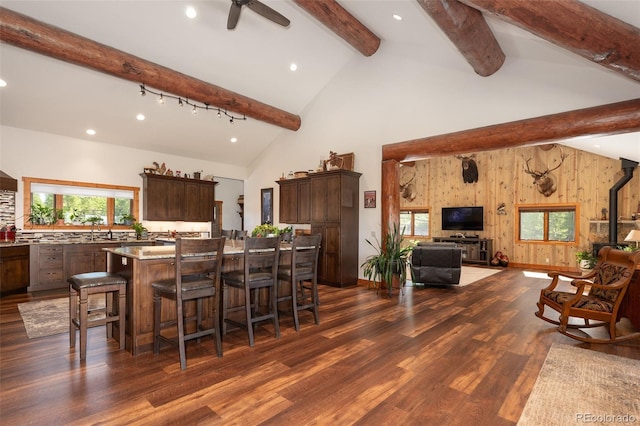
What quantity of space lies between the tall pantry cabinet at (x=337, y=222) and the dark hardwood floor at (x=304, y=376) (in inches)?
89.8

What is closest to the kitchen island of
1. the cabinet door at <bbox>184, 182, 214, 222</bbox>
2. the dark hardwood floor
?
the dark hardwood floor

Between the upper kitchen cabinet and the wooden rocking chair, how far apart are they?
7359 millimetres

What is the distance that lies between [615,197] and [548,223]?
1694 mm

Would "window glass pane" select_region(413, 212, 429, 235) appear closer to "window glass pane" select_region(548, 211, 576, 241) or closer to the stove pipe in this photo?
"window glass pane" select_region(548, 211, 576, 241)

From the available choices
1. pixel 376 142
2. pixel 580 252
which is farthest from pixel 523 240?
pixel 376 142

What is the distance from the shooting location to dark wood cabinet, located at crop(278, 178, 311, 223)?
7.36 m

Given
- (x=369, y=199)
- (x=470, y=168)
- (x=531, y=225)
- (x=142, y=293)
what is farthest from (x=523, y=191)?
(x=142, y=293)

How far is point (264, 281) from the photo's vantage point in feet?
11.3

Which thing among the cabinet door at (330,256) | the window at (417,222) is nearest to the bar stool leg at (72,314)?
the cabinet door at (330,256)

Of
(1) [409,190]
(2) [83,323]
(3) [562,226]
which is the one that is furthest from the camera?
(1) [409,190]

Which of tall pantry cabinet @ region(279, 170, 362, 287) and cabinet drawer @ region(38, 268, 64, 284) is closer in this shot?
cabinet drawer @ region(38, 268, 64, 284)

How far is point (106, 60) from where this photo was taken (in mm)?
4734

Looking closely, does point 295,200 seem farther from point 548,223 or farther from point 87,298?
point 548,223

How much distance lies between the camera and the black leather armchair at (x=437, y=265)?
6.20 metres
